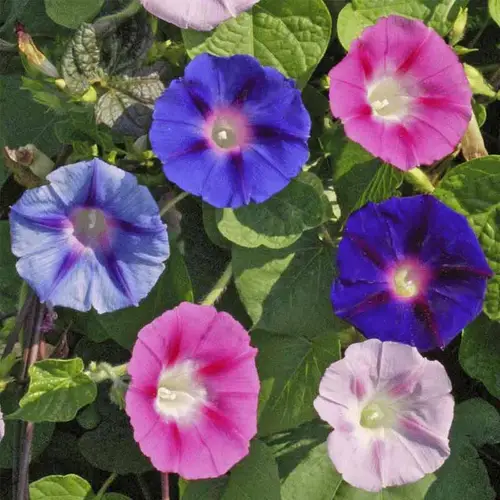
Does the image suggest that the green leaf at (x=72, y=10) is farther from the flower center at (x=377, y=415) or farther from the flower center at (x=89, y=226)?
the flower center at (x=377, y=415)

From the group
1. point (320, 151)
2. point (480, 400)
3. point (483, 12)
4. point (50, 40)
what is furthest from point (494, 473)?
point (50, 40)

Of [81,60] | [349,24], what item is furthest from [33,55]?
[349,24]

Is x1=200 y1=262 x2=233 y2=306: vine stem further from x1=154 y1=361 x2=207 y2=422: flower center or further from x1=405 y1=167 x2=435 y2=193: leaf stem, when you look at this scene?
x1=405 y1=167 x2=435 y2=193: leaf stem

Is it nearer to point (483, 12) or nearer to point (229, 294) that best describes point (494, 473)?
point (229, 294)

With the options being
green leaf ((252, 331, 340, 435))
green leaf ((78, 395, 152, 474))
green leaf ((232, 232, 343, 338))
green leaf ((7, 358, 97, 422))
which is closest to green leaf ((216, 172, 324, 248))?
green leaf ((232, 232, 343, 338))

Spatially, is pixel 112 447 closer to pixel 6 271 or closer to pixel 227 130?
pixel 6 271

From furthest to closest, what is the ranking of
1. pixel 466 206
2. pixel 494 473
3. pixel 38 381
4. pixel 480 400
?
1. pixel 494 473
2. pixel 480 400
3. pixel 466 206
4. pixel 38 381
